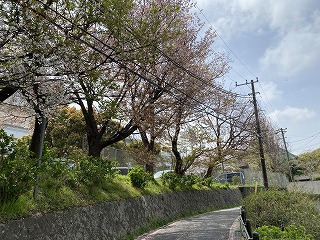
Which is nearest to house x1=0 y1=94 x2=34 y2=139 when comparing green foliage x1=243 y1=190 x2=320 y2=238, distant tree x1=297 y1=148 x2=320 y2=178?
green foliage x1=243 y1=190 x2=320 y2=238

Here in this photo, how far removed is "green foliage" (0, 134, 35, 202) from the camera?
6055 mm

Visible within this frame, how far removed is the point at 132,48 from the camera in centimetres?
853

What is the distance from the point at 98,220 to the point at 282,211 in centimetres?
676

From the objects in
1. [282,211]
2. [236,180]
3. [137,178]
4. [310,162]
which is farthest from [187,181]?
[310,162]

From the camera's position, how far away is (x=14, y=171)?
619 cm

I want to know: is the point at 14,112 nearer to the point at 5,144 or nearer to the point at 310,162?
the point at 5,144

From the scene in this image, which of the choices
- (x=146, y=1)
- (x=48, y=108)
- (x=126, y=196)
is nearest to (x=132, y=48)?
(x=48, y=108)

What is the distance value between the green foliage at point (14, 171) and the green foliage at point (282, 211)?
8.60 metres

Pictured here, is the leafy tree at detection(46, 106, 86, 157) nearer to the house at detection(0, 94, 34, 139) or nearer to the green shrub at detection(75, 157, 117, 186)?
the house at detection(0, 94, 34, 139)

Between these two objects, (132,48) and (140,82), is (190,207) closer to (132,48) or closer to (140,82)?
(140,82)

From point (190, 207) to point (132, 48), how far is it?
514 inches

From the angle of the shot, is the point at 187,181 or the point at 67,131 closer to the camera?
the point at 187,181

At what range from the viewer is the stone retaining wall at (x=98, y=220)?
20.1 ft

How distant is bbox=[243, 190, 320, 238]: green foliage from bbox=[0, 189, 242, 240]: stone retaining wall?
4.32 metres
